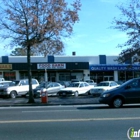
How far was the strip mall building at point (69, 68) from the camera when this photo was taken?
151 ft

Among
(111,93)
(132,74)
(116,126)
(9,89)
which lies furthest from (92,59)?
(116,126)

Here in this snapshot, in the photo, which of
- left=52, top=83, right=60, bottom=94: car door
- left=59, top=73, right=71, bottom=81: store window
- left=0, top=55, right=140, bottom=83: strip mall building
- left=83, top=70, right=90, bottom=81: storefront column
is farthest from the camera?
left=59, top=73, right=71, bottom=81: store window

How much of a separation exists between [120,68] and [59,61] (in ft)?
33.3

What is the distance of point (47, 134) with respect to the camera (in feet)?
26.9

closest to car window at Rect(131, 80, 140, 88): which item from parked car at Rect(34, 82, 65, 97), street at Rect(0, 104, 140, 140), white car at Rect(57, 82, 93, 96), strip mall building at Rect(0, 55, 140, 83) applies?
street at Rect(0, 104, 140, 140)

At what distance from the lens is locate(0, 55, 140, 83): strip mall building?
46.2 meters

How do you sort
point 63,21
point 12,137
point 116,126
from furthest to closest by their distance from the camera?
point 63,21 < point 116,126 < point 12,137

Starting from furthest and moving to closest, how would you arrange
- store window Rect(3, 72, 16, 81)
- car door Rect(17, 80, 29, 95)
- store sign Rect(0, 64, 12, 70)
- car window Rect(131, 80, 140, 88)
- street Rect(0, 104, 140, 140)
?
store window Rect(3, 72, 16, 81)
store sign Rect(0, 64, 12, 70)
car door Rect(17, 80, 29, 95)
car window Rect(131, 80, 140, 88)
street Rect(0, 104, 140, 140)

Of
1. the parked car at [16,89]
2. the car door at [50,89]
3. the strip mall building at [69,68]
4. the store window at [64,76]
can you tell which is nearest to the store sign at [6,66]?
the strip mall building at [69,68]

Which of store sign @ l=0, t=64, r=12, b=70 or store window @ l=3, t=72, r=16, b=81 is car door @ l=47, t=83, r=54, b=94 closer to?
store sign @ l=0, t=64, r=12, b=70

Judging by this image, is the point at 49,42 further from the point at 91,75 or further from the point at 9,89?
the point at 91,75

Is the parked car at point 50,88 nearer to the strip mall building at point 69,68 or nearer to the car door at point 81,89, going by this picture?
the car door at point 81,89

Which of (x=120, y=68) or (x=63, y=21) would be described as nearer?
(x=63, y=21)

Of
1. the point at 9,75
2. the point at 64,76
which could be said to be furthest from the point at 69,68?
the point at 9,75
